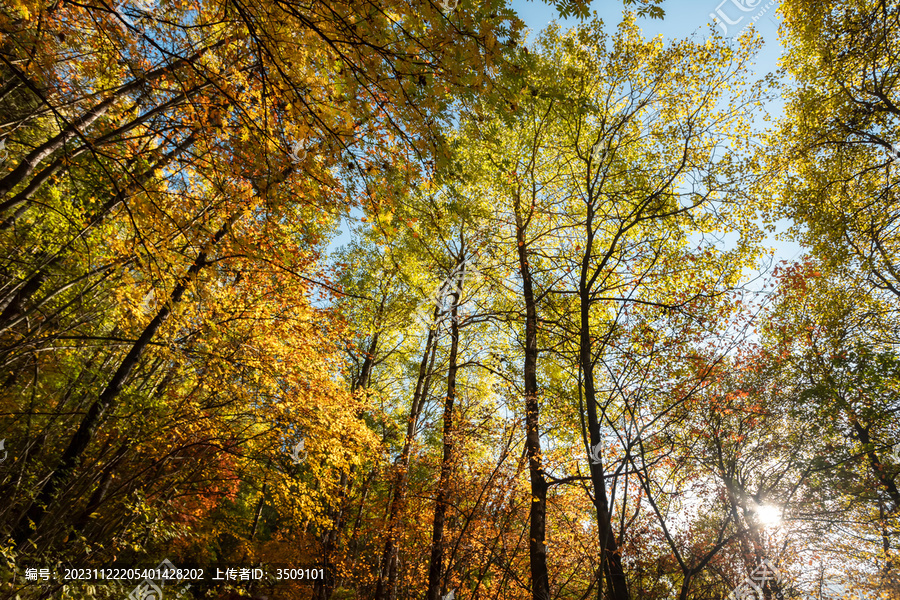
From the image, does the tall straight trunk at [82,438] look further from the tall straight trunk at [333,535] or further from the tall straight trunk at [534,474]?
the tall straight trunk at [534,474]

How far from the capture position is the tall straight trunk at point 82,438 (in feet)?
15.5

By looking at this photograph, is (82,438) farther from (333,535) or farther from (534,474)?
(534,474)

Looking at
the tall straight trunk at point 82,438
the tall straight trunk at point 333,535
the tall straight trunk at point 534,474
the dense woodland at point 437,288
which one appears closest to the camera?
the dense woodland at point 437,288

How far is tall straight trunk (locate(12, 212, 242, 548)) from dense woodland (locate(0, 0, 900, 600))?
63mm

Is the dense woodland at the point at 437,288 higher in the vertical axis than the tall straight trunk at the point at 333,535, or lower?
higher

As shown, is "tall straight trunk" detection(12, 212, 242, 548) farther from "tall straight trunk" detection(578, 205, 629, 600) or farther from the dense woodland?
"tall straight trunk" detection(578, 205, 629, 600)

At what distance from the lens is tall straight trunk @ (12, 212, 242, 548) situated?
4719mm

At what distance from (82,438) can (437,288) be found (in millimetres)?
6439

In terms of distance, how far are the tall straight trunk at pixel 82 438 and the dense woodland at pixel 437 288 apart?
6 cm

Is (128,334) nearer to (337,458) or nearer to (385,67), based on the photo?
(337,458)

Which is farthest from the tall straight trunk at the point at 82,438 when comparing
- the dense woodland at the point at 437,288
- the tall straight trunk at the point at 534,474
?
the tall straight trunk at the point at 534,474

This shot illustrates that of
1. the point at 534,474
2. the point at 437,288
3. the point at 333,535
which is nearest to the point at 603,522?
the point at 534,474

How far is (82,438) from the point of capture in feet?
16.3

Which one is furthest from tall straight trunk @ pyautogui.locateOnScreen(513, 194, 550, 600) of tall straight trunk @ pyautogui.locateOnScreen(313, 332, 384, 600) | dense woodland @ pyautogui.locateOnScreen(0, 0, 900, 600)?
tall straight trunk @ pyautogui.locateOnScreen(313, 332, 384, 600)
